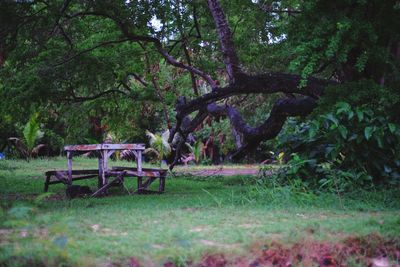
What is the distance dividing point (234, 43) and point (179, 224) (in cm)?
733

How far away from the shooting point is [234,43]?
11.7 meters

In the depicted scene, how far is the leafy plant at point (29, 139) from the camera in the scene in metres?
17.5

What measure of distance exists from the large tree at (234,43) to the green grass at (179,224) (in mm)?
1966

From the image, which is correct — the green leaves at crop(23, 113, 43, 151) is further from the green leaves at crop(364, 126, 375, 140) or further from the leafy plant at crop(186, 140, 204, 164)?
the green leaves at crop(364, 126, 375, 140)

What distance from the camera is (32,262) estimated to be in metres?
3.79

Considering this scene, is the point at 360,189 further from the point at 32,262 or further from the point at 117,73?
the point at 117,73

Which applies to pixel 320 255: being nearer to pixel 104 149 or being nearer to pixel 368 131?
pixel 368 131

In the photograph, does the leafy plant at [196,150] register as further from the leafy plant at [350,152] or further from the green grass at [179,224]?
the green grass at [179,224]

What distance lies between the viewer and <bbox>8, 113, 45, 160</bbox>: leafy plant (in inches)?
691

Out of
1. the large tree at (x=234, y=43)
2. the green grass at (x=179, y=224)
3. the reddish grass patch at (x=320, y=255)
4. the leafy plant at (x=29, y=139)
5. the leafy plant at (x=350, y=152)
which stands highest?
the large tree at (x=234, y=43)

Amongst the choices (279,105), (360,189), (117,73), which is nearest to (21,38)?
(117,73)

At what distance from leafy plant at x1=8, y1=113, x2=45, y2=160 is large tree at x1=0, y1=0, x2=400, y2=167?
325 centimetres

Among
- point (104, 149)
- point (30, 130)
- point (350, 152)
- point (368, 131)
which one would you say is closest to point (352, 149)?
point (350, 152)

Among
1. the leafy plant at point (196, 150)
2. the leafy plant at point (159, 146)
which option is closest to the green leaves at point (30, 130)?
the leafy plant at point (159, 146)
